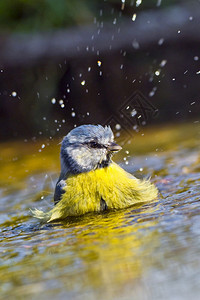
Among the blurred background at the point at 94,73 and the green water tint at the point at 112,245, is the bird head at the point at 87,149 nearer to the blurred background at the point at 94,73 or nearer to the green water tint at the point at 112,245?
the green water tint at the point at 112,245

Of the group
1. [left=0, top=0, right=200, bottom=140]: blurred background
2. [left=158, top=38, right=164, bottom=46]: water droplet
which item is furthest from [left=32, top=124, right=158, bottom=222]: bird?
[left=158, top=38, right=164, bottom=46]: water droplet

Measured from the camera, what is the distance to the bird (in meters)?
4.87

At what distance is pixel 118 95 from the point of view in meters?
10.1

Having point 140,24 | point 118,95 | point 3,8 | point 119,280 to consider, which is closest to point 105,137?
point 119,280

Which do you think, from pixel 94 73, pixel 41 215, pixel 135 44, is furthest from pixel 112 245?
pixel 135 44

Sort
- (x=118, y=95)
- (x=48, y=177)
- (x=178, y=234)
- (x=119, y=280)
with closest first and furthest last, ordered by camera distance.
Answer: (x=119, y=280)
(x=178, y=234)
(x=48, y=177)
(x=118, y=95)

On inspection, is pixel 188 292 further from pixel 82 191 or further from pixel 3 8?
pixel 3 8

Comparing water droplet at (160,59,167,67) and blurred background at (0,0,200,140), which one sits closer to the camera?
blurred background at (0,0,200,140)

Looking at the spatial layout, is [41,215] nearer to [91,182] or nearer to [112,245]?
[91,182]

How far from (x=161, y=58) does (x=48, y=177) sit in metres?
4.15

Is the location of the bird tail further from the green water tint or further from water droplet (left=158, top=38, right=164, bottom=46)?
water droplet (left=158, top=38, right=164, bottom=46)

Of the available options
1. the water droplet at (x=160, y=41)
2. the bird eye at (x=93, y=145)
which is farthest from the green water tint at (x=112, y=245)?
the water droplet at (x=160, y=41)

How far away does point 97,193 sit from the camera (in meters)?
4.87

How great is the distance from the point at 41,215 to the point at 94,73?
17.0 feet
